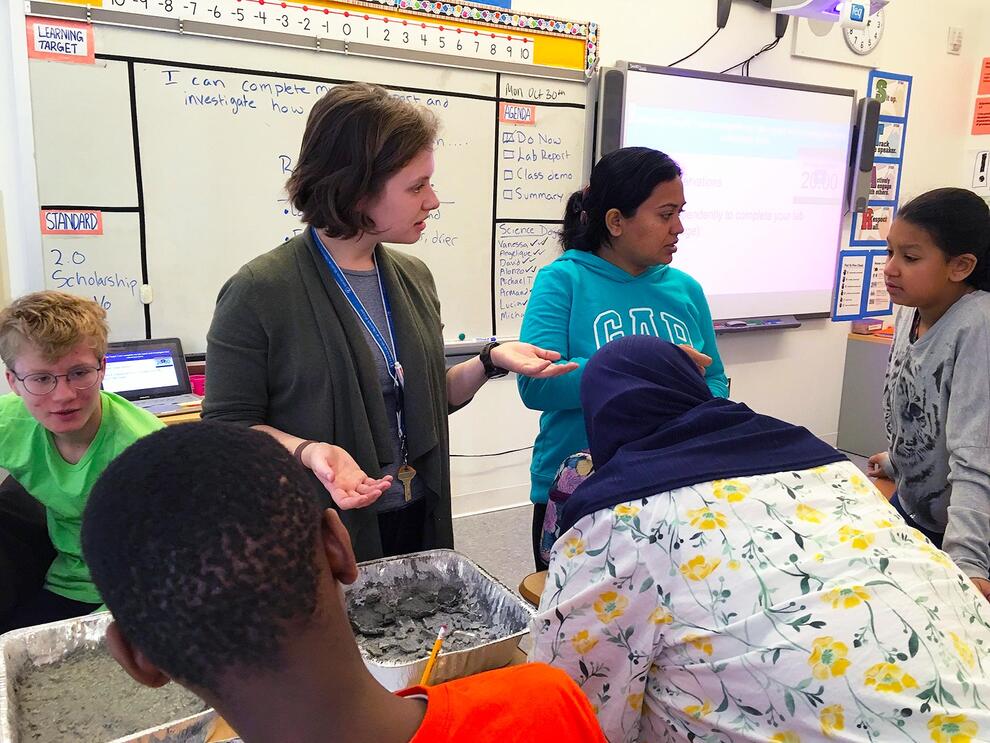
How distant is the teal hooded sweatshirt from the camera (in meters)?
1.72

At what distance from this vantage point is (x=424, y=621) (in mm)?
1124

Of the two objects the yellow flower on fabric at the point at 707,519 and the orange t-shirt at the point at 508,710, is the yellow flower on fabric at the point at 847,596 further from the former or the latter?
the orange t-shirt at the point at 508,710

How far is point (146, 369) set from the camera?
2475 mm

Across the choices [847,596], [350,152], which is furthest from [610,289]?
[847,596]

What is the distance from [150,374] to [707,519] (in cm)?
207

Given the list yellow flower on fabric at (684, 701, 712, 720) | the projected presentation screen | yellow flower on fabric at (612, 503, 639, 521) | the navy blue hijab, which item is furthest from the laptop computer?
the projected presentation screen

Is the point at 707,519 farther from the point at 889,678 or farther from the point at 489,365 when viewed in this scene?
the point at 489,365

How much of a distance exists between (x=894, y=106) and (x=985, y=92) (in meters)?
0.82

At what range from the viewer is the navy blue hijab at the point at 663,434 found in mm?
1052

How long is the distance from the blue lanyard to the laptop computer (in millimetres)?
1215

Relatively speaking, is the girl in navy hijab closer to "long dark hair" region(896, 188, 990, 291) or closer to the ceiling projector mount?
"long dark hair" region(896, 188, 990, 291)

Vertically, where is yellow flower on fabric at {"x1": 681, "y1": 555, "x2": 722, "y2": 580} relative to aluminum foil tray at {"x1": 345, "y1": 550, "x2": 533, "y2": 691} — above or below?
above

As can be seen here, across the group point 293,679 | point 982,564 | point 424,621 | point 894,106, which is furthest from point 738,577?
point 894,106

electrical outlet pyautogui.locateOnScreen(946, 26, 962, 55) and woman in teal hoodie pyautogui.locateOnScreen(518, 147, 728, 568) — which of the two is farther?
electrical outlet pyautogui.locateOnScreen(946, 26, 962, 55)
